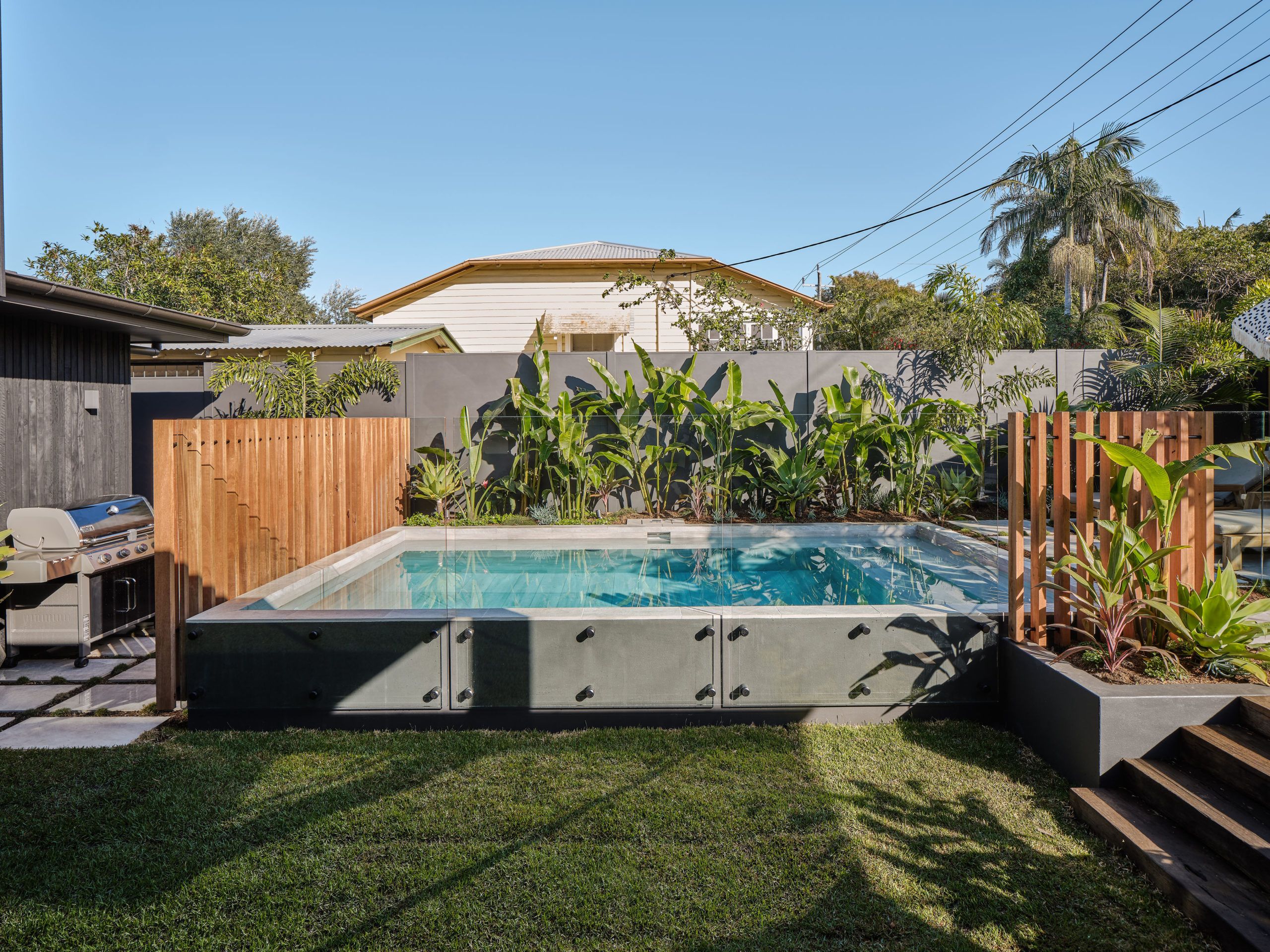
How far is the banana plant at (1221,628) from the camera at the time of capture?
3.20 m

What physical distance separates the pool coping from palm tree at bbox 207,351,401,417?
11.0ft

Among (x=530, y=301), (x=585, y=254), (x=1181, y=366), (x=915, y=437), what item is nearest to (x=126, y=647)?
(x=915, y=437)

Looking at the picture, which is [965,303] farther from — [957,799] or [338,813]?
[338,813]

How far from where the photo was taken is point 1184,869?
2451mm

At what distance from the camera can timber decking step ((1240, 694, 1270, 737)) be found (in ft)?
9.36

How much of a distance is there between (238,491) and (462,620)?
5.39ft

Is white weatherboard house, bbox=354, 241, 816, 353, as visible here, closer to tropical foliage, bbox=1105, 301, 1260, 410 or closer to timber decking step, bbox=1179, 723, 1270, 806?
tropical foliage, bbox=1105, 301, 1260, 410

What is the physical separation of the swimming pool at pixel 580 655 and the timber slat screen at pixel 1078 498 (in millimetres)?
205

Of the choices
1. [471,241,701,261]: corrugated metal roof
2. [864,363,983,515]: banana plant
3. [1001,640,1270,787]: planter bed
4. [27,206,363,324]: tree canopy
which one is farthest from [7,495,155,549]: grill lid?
[27,206,363,324]: tree canopy

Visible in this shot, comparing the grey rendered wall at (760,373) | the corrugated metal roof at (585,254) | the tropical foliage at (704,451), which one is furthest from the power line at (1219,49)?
the corrugated metal roof at (585,254)

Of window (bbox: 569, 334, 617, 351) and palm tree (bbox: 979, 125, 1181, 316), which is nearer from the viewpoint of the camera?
window (bbox: 569, 334, 617, 351)

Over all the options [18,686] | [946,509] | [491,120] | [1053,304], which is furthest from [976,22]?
[18,686]

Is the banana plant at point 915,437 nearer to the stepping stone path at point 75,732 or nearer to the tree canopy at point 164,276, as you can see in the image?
the stepping stone path at point 75,732

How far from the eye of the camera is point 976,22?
12.0 meters
